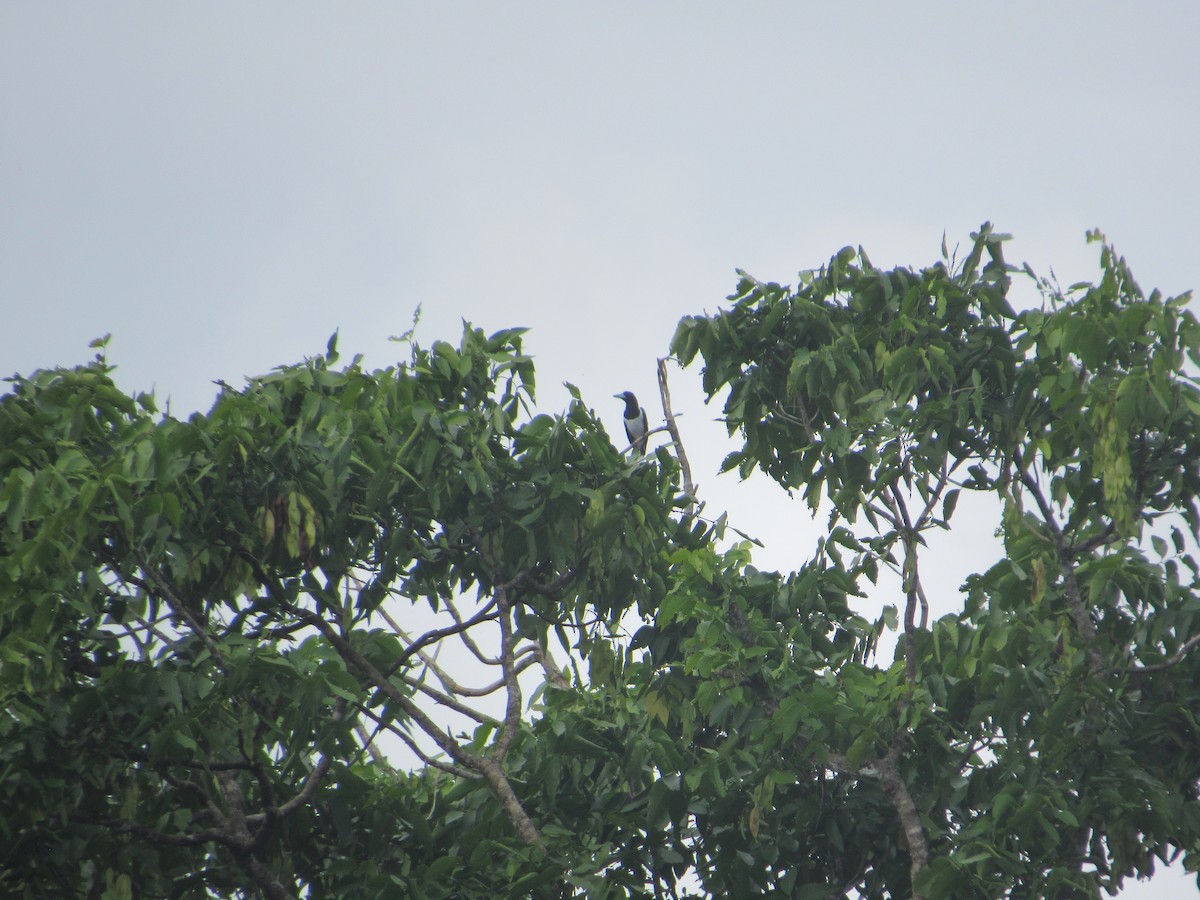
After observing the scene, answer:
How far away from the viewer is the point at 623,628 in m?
6.56

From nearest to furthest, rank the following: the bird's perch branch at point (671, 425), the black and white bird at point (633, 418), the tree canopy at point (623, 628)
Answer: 1. the tree canopy at point (623, 628)
2. the bird's perch branch at point (671, 425)
3. the black and white bird at point (633, 418)

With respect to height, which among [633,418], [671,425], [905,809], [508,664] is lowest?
[905,809]

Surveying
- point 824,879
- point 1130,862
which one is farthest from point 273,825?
point 1130,862

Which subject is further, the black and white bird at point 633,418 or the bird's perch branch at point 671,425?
the black and white bird at point 633,418

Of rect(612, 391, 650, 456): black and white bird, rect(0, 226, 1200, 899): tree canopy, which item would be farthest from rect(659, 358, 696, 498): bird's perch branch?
rect(612, 391, 650, 456): black and white bird

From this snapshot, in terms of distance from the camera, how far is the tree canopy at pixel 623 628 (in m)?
4.98

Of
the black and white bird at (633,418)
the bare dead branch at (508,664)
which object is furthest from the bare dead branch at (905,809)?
the black and white bird at (633,418)

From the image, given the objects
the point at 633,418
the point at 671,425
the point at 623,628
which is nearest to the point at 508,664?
the point at 623,628

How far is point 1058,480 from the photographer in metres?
5.55

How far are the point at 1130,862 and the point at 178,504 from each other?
4041mm

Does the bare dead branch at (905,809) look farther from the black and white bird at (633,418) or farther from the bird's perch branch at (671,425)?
the black and white bird at (633,418)

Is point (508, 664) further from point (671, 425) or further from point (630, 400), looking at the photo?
point (630, 400)

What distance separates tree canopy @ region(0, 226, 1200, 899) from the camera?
498 centimetres

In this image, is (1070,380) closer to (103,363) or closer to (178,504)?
(178,504)
